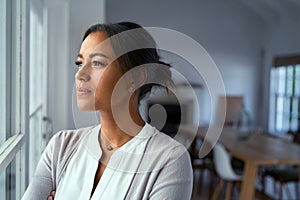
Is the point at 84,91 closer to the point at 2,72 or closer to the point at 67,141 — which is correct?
the point at 67,141

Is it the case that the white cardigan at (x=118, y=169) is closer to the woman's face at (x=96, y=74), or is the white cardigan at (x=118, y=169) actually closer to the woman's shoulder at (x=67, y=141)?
the woman's shoulder at (x=67, y=141)

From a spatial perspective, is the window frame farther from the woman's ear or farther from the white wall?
the white wall

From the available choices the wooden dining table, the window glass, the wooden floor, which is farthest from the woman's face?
the wooden floor

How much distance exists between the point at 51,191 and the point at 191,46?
52cm

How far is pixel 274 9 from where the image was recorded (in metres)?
6.39

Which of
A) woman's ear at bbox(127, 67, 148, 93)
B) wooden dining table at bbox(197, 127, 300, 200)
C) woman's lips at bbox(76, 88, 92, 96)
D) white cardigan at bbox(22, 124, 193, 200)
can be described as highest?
woman's ear at bbox(127, 67, 148, 93)

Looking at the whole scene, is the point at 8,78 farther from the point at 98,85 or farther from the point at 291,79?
the point at 291,79

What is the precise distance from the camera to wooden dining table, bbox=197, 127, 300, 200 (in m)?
2.87

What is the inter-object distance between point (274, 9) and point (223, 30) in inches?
40.5

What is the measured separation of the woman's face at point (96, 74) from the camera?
77cm

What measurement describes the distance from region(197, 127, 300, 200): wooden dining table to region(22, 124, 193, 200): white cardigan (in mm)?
1581

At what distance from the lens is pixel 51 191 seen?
86cm

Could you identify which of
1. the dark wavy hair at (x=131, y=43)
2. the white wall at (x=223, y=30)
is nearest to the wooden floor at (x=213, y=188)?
the white wall at (x=223, y=30)

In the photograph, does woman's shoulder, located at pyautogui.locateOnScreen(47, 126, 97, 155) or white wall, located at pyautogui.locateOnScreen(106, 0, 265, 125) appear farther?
white wall, located at pyautogui.locateOnScreen(106, 0, 265, 125)
